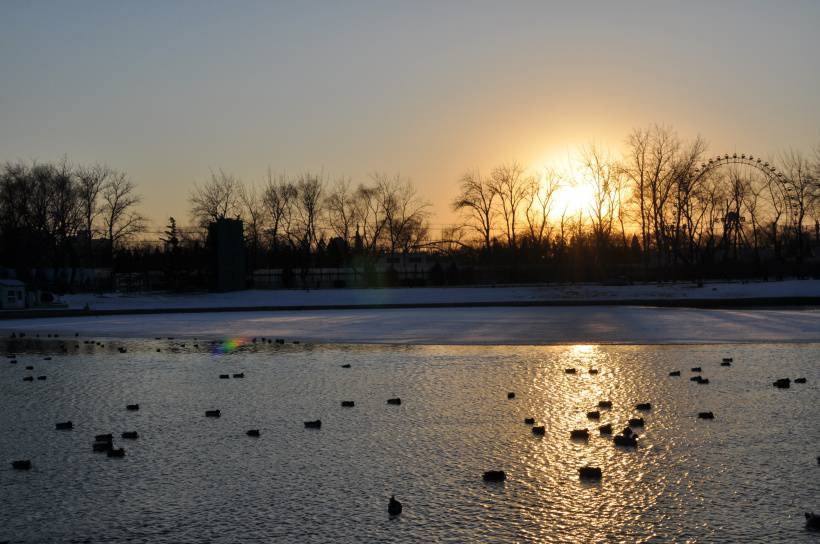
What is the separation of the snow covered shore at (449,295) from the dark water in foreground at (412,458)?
2975cm

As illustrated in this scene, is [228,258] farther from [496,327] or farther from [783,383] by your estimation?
[783,383]

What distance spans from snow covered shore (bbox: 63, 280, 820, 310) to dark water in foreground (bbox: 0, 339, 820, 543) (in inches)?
1171

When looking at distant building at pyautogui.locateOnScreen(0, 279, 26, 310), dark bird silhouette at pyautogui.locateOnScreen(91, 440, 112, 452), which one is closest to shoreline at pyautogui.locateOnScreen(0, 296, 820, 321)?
distant building at pyautogui.locateOnScreen(0, 279, 26, 310)

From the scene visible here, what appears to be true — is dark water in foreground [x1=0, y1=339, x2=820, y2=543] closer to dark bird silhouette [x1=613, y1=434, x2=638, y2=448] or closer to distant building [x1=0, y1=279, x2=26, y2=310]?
dark bird silhouette [x1=613, y1=434, x2=638, y2=448]

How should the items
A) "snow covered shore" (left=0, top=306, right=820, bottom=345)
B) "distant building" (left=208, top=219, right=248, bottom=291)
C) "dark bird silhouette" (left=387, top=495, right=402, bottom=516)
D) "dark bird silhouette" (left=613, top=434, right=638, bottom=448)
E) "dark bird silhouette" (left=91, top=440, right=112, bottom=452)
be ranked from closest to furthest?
"dark bird silhouette" (left=387, top=495, right=402, bottom=516)
"dark bird silhouette" (left=613, top=434, right=638, bottom=448)
"dark bird silhouette" (left=91, top=440, right=112, bottom=452)
"snow covered shore" (left=0, top=306, right=820, bottom=345)
"distant building" (left=208, top=219, right=248, bottom=291)

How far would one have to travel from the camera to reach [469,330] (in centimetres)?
2298

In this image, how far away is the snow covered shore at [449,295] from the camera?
1732 inches

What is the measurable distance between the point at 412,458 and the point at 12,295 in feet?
140

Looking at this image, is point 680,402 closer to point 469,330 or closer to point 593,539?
point 593,539

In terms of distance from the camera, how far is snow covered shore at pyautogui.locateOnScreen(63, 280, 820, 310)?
144 ft

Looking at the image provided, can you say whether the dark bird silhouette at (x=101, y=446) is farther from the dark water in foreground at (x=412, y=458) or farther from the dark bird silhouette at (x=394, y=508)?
the dark bird silhouette at (x=394, y=508)

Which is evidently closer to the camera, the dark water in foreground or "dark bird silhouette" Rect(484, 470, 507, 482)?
the dark water in foreground

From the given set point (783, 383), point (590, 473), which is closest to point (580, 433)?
point (590, 473)

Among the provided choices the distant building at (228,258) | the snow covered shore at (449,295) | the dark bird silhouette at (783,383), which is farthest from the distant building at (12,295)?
the dark bird silhouette at (783,383)
